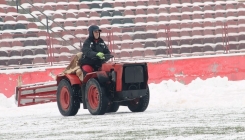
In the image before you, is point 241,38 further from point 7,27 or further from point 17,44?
point 7,27

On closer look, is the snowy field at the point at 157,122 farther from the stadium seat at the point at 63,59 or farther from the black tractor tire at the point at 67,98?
the stadium seat at the point at 63,59

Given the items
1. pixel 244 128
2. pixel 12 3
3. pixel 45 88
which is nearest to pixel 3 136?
pixel 244 128

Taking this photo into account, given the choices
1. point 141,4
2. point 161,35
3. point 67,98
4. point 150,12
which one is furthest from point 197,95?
point 141,4

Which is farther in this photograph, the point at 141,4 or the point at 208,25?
the point at 141,4

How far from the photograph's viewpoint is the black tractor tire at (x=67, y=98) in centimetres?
1505

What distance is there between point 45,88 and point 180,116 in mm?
5174

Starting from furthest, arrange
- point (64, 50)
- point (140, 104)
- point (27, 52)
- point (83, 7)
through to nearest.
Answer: point (83, 7), point (64, 50), point (27, 52), point (140, 104)

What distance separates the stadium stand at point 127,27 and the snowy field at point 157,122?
14.7 ft

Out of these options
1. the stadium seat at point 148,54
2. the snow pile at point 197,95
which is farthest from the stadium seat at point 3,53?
the stadium seat at point 148,54

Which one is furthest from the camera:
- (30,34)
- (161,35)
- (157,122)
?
(161,35)

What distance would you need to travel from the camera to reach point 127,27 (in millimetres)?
24703

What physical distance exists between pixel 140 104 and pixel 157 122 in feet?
11.0

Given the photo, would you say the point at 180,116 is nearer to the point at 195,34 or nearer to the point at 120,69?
the point at 120,69

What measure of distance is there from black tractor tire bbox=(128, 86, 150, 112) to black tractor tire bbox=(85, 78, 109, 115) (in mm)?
903
